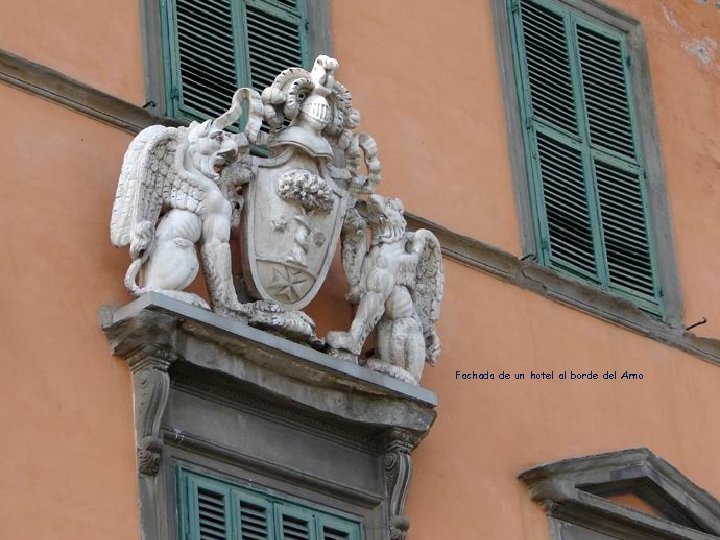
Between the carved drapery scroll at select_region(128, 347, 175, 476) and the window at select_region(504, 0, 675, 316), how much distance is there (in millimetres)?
3013

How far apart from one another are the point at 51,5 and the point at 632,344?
373 centimetres

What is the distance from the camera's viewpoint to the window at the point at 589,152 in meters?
13.6

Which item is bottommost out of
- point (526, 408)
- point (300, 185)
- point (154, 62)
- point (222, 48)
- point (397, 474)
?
point (397, 474)

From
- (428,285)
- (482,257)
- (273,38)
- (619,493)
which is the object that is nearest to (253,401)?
(428,285)

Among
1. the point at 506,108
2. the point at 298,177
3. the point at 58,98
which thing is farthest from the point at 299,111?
the point at 506,108

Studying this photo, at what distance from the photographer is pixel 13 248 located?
1095 centimetres

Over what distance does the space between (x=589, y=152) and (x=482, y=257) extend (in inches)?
49.8

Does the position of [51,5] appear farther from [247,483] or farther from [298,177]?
[247,483]

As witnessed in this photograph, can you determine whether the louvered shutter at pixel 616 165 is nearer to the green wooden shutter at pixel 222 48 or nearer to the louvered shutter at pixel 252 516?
the green wooden shutter at pixel 222 48

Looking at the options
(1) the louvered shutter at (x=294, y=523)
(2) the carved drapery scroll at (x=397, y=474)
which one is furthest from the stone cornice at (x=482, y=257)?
(1) the louvered shutter at (x=294, y=523)

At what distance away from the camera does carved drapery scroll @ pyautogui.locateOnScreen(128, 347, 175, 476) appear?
10.8 metres

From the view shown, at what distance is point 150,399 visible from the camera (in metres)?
10.9

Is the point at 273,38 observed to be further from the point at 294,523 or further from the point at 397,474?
the point at 294,523

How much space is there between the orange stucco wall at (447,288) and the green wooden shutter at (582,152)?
9.4 inches
